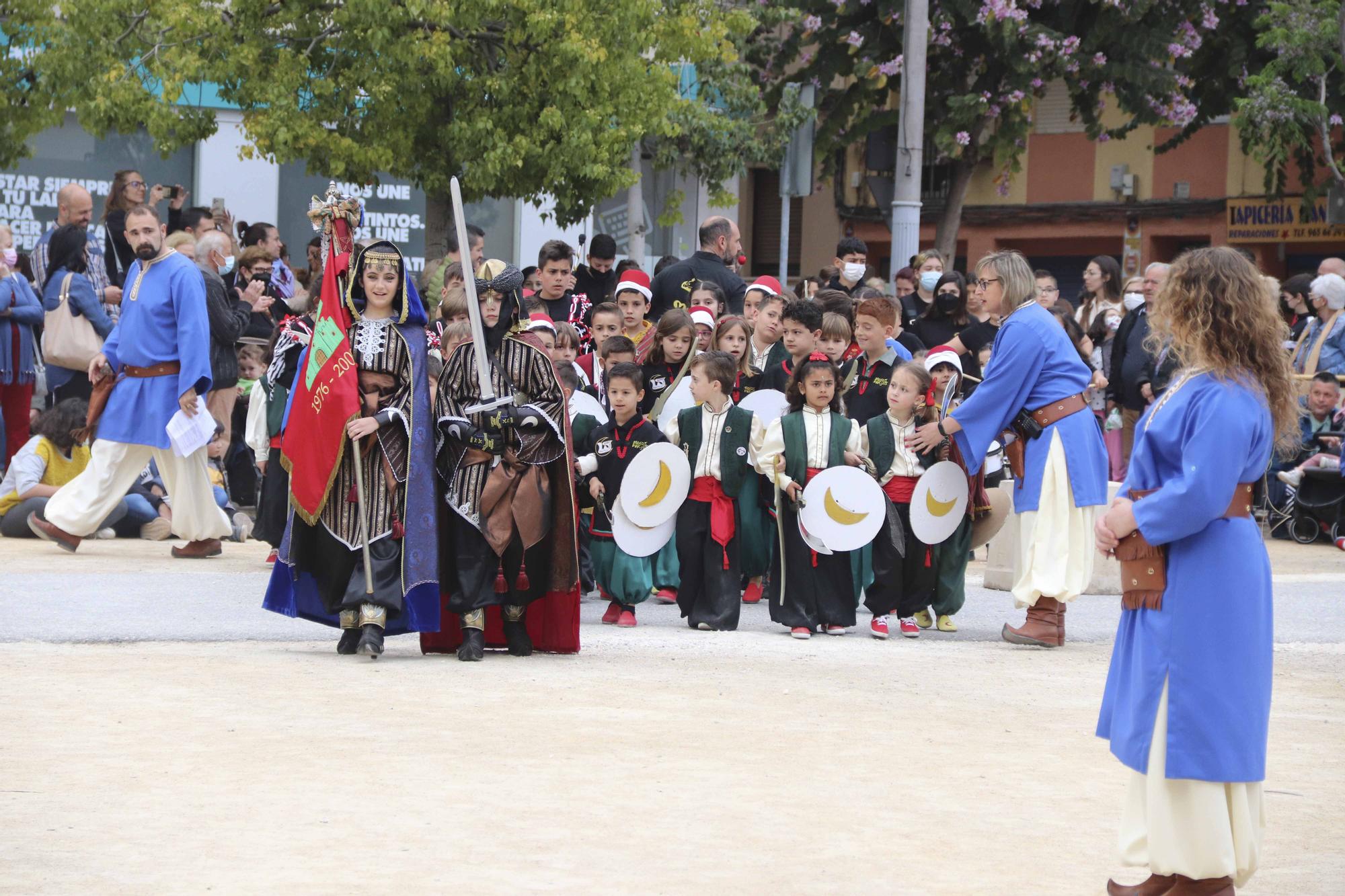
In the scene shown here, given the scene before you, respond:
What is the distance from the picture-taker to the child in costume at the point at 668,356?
35.0 ft

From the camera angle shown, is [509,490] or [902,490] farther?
[902,490]

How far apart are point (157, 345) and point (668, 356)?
301 cm

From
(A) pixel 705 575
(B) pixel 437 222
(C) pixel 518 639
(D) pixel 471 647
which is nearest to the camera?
(D) pixel 471 647

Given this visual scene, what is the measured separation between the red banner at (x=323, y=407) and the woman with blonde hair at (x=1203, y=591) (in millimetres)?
3941

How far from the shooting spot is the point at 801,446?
9609 mm

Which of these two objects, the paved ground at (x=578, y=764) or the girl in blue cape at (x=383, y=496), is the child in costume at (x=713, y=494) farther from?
the girl in blue cape at (x=383, y=496)

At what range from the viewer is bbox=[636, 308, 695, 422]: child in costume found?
10.7 m

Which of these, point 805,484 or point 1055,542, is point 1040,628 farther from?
point 805,484

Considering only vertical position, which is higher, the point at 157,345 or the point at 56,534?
the point at 157,345

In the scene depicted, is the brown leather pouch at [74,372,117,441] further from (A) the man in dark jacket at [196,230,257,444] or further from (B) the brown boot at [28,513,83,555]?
(A) the man in dark jacket at [196,230,257,444]

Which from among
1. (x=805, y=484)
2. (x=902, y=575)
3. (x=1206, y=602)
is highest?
(x=805, y=484)

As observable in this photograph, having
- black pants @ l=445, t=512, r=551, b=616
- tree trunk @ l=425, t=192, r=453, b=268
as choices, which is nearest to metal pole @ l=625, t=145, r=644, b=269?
tree trunk @ l=425, t=192, r=453, b=268

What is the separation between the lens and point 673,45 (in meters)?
18.4

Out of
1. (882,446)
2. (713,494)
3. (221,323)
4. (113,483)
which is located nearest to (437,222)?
(221,323)
